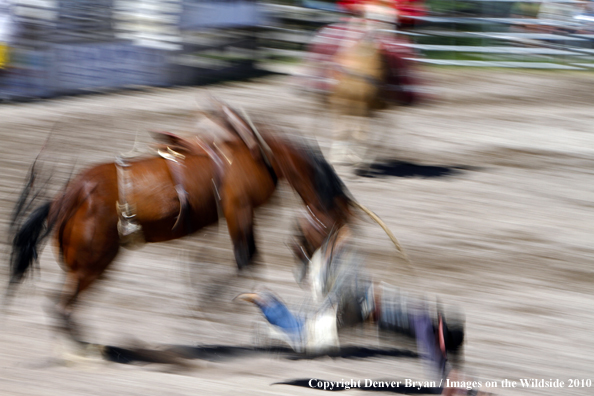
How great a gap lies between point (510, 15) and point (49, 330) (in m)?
12.9

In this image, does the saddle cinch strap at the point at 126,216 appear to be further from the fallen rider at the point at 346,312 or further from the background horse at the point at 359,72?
the background horse at the point at 359,72

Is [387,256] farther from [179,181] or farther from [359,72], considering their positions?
[179,181]

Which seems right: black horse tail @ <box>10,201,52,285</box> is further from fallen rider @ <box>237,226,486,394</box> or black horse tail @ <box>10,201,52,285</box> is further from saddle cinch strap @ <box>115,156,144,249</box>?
fallen rider @ <box>237,226,486,394</box>

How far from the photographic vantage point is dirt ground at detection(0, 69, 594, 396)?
13.5ft

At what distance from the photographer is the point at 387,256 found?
6031mm

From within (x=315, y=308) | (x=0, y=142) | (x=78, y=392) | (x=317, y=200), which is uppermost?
(x=317, y=200)

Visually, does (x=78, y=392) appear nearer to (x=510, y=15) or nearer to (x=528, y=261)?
(x=528, y=261)

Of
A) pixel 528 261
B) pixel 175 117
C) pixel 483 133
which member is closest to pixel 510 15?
pixel 483 133

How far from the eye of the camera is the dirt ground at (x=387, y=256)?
Result: 13.5ft

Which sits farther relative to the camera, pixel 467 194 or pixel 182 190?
pixel 467 194

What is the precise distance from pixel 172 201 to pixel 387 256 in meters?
2.44

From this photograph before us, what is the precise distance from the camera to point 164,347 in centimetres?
446

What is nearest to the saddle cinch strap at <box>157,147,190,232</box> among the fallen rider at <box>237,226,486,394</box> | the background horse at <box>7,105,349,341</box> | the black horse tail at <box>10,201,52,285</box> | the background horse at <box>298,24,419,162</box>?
the background horse at <box>7,105,349,341</box>

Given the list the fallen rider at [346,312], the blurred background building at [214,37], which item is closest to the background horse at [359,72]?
the blurred background building at [214,37]
